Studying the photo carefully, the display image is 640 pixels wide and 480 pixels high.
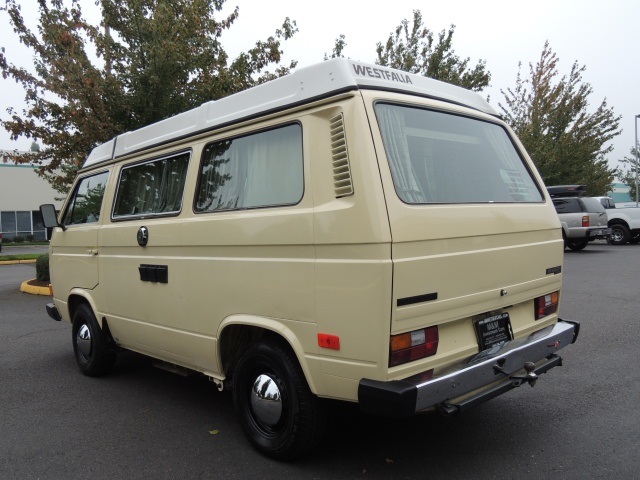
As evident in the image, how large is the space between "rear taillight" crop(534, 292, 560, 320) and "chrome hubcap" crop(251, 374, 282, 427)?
190 cm

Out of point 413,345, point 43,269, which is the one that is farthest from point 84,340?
point 43,269

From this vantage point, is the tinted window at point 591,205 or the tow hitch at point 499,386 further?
the tinted window at point 591,205

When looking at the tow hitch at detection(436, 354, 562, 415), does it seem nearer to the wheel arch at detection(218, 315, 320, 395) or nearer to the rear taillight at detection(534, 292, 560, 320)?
the rear taillight at detection(534, 292, 560, 320)

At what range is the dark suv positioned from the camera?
53.7 ft

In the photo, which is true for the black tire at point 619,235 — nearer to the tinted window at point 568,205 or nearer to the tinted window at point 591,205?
the tinted window at point 591,205

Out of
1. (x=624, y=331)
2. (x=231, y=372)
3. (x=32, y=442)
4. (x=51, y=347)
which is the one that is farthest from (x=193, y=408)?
(x=624, y=331)

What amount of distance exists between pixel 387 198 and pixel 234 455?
6.48ft

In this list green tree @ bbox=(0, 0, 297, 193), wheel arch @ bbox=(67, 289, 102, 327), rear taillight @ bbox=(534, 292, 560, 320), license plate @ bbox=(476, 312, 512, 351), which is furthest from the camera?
green tree @ bbox=(0, 0, 297, 193)

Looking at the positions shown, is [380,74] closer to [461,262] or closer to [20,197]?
[461,262]

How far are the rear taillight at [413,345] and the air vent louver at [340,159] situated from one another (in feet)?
2.67

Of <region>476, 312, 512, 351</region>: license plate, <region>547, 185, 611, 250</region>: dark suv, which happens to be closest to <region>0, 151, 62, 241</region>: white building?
<region>547, 185, 611, 250</region>: dark suv

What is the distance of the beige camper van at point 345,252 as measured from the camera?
2.73 meters

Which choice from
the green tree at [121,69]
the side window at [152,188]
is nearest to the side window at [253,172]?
the side window at [152,188]

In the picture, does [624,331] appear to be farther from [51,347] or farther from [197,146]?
[51,347]
